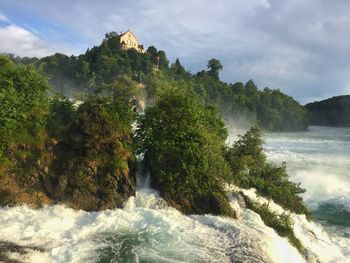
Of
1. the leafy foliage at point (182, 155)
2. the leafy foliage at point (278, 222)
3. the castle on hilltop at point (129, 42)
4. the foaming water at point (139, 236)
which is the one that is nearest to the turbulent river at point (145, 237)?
the foaming water at point (139, 236)

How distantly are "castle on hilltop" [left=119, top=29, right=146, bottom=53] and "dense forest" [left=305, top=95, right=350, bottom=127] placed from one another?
160ft

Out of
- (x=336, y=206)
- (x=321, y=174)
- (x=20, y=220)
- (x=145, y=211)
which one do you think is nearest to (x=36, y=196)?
(x=20, y=220)

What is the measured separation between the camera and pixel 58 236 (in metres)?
14.5

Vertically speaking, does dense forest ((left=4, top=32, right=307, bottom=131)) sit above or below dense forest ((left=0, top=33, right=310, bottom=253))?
above

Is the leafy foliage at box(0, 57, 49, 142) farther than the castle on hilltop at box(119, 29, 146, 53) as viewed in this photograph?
No

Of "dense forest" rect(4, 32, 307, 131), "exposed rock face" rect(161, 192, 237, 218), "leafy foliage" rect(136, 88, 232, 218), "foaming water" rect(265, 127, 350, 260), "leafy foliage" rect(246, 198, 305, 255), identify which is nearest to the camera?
"exposed rock face" rect(161, 192, 237, 218)

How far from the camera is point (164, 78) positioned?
10056 cm

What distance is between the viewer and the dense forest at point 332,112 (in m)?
118

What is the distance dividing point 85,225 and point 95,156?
3195 mm

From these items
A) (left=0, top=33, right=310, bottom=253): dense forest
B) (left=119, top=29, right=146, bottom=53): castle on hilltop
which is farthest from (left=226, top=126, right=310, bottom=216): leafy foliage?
(left=119, top=29, right=146, bottom=53): castle on hilltop

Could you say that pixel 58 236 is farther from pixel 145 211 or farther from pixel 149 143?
pixel 149 143

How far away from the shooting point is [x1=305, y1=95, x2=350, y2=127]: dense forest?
118 metres

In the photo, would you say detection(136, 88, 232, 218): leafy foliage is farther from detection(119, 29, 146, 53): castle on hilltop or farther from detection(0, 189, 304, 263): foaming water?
detection(119, 29, 146, 53): castle on hilltop

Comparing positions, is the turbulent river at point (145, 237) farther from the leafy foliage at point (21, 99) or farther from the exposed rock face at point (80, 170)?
the leafy foliage at point (21, 99)
